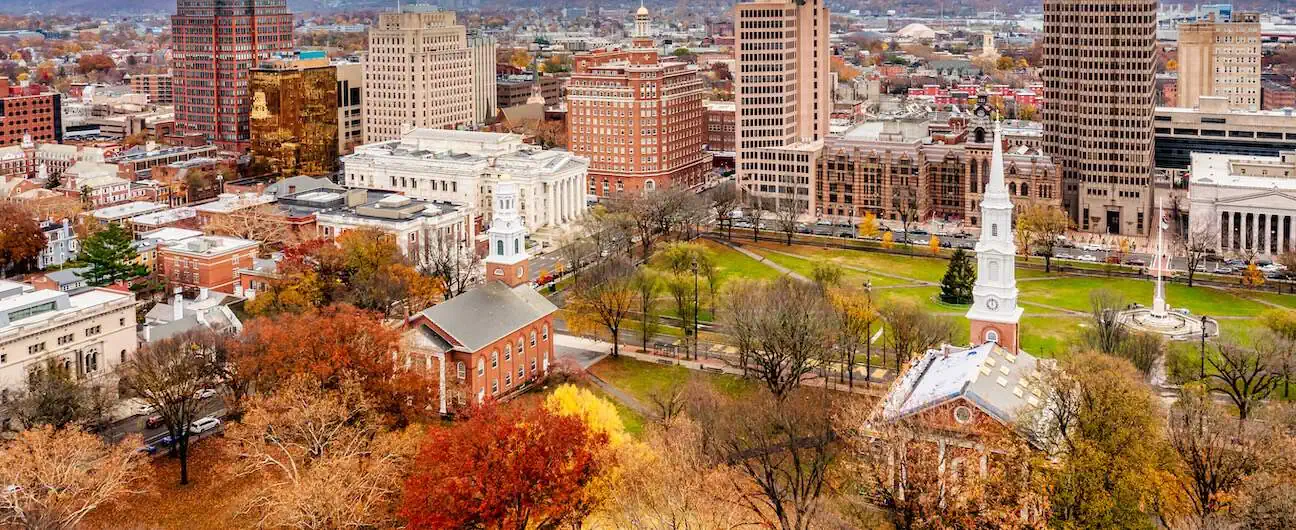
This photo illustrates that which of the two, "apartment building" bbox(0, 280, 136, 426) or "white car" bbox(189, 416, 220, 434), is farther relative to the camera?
"apartment building" bbox(0, 280, 136, 426)

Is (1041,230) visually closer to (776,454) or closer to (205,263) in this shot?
(776,454)

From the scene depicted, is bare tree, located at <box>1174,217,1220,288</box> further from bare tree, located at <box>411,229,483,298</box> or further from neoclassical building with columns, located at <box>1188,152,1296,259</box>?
bare tree, located at <box>411,229,483,298</box>

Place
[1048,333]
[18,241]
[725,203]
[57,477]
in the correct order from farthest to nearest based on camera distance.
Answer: [725,203], [18,241], [1048,333], [57,477]

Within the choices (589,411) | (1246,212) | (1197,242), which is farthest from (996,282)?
(1246,212)

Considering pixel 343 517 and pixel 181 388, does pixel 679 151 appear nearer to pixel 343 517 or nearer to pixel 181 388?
pixel 181 388

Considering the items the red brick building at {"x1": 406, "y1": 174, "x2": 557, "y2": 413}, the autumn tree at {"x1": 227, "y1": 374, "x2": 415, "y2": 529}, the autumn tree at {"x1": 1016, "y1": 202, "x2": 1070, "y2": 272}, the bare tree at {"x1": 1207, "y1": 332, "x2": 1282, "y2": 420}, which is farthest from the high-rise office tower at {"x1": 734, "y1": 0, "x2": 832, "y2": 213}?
the autumn tree at {"x1": 227, "y1": 374, "x2": 415, "y2": 529}

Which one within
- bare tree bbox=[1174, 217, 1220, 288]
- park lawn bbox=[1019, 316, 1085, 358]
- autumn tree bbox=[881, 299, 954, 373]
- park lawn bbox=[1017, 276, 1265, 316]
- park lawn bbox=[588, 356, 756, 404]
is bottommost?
park lawn bbox=[588, 356, 756, 404]

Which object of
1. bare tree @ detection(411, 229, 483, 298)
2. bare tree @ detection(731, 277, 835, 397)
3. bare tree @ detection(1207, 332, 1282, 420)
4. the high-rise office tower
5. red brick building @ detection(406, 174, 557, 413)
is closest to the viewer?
bare tree @ detection(1207, 332, 1282, 420)

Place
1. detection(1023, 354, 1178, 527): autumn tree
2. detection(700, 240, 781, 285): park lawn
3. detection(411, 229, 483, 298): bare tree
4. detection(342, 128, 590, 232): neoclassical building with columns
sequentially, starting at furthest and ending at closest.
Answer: detection(342, 128, 590, 232): neoclassical building with columns → detection(700, 240, 781, 285): park lawn → detection(411, 229, 483, 298): bare tree → detection(1023, 354, 1178, 527): autumn tree

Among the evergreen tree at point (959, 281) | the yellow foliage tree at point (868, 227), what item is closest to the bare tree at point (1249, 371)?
the evergreen tree at point (959, 281)
